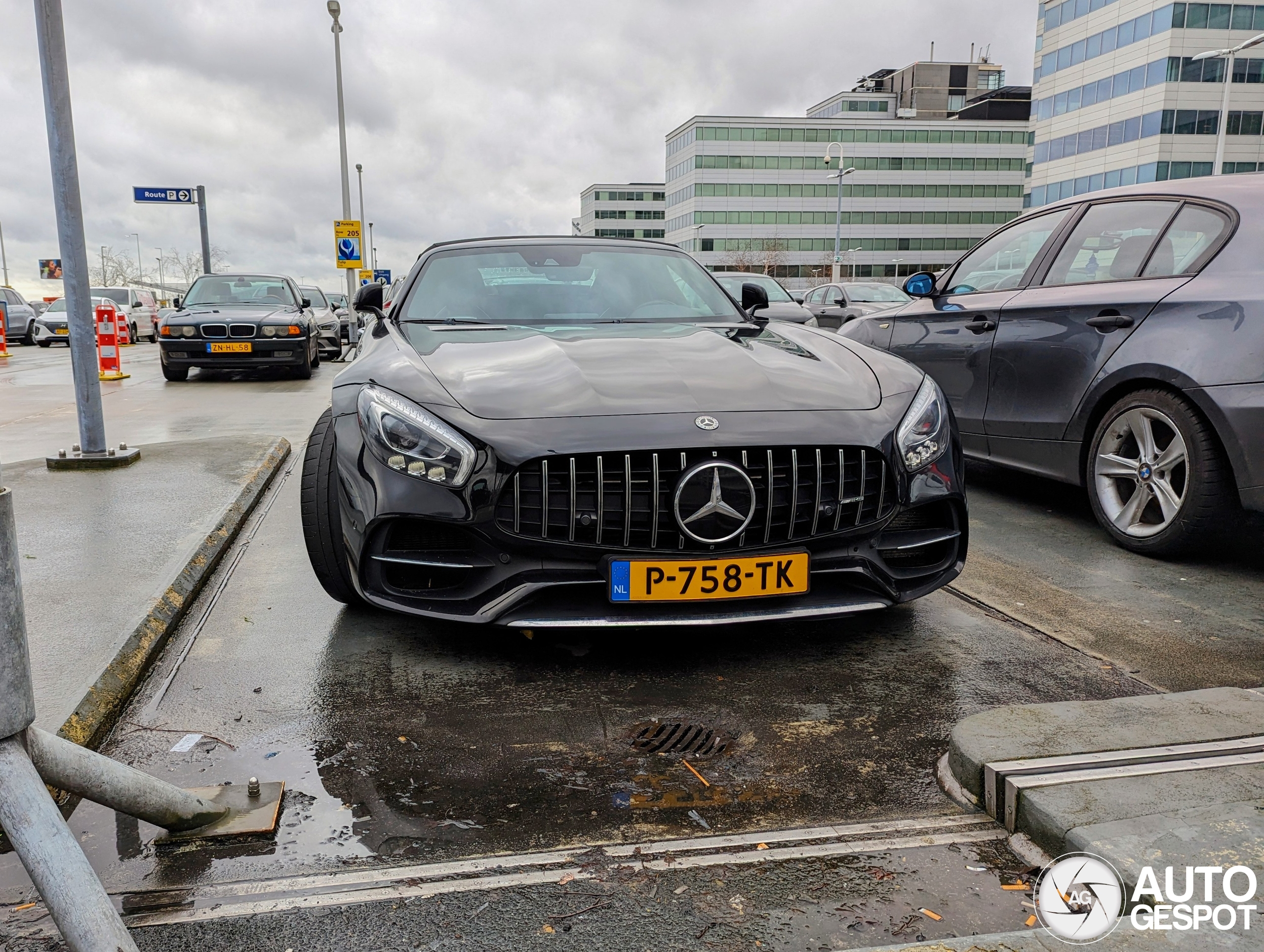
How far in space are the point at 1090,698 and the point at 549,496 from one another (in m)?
1.67

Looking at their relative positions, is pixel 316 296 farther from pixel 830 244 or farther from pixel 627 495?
pixel 830 244

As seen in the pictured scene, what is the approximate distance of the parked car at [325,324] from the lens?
1739 cm

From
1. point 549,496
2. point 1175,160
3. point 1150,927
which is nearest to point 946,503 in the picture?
point 549,496

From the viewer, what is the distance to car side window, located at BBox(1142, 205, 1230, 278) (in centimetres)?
411

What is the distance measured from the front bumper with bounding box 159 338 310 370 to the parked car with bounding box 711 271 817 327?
20.2ft

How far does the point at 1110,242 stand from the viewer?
185 inches

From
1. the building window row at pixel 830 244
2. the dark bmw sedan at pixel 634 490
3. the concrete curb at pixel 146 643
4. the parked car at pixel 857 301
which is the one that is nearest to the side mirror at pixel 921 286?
the dark bmw sedan at pixel 634 490

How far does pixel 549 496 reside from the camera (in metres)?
2.83

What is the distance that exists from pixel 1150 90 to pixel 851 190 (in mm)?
38706

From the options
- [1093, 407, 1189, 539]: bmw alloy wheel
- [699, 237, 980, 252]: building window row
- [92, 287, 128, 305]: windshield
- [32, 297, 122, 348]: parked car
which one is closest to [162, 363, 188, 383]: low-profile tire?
[1093, 407, 1189, 539]: bmw alloy wheel

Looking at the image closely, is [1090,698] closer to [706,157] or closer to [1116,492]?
[1116,492]

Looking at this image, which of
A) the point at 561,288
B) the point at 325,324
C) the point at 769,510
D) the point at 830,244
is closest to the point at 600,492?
the point at 769,510

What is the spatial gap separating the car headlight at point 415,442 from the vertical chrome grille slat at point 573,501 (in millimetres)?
289

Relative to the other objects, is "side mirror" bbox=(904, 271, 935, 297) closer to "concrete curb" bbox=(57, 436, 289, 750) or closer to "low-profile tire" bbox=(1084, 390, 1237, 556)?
"low-profile tire" bbox=(1084, 390, 1237, 556)
